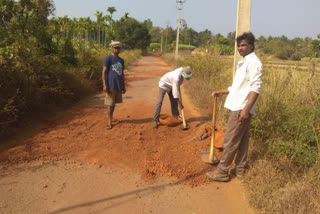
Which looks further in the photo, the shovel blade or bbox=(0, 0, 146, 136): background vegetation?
bbox=(0, 0, 146, 136): background vegetation

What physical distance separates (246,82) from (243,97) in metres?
0.19

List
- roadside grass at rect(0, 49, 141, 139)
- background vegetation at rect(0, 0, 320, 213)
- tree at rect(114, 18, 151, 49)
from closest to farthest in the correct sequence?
background vegetation at rect(0, 0, 320, 213) < roadside grass at rect(0, 49, 141, 139) < tree at rect(114, 18, 151, 49)

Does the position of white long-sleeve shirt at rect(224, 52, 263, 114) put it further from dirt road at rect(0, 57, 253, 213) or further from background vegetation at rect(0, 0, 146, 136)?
background vegetation at rect(0, 0, 146, 136)

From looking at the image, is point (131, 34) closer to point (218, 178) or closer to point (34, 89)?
point (34, 89)

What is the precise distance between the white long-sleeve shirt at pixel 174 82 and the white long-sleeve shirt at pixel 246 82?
70.5 inches

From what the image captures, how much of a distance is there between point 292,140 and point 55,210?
3.58 meters

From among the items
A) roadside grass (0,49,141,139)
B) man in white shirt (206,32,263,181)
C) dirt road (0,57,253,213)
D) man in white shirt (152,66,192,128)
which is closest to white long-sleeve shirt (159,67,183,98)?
man in white shirt (152,66,192,128)

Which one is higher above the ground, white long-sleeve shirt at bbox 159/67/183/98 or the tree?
the tree

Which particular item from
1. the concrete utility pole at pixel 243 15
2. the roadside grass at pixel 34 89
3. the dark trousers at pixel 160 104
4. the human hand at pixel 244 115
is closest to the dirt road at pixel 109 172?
the dark trousers at pixel 160 104

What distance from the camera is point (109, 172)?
342cm

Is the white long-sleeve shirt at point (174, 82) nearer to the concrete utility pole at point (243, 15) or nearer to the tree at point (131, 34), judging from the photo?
the concrete utility pole at point (243, 15)

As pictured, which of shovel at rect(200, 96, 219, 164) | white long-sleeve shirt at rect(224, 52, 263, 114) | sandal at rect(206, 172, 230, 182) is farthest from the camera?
shovel at rect(200, 96, 219, 164)

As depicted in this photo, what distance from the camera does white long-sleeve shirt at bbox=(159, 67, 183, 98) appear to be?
15.3 feet

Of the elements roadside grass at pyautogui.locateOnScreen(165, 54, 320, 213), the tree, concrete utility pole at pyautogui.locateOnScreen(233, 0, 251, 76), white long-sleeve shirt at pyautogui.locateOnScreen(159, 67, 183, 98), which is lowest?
roadside grass at pyautogui.locateOnScreen(165, 54, 320, 213)
